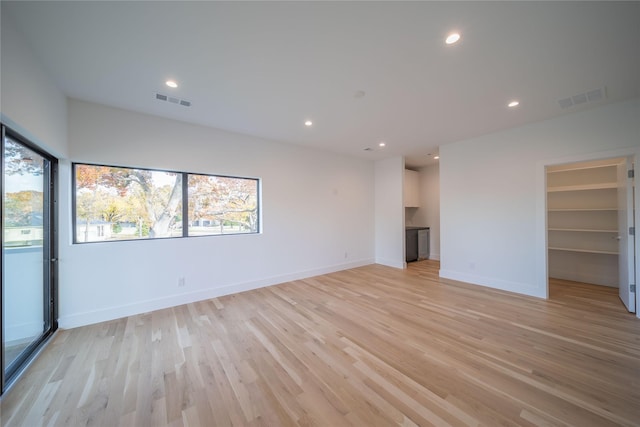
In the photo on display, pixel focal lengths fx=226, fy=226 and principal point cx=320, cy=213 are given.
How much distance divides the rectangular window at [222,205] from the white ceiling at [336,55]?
3.60 ft

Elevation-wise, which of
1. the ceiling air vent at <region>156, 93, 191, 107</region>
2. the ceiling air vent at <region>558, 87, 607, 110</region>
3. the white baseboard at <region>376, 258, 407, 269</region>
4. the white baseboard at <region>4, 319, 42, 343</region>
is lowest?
the white baseboard at <region>376, 258, 407, 269</region>

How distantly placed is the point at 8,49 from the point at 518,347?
197 inches

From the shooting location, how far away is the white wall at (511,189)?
10.2 ft

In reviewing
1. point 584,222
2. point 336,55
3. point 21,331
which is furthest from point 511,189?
point 21,331

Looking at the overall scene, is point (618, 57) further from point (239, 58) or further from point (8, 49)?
point (8, 49)

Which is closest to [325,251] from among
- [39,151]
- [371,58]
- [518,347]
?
[518,347]

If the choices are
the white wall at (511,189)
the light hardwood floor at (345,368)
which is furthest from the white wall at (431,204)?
the light hardwood floor at (345,368)

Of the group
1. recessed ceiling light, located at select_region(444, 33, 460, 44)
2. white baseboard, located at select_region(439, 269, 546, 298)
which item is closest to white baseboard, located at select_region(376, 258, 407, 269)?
white baseboard, located at select_region(439, 269, 546, 298)

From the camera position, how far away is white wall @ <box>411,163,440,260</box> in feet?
21.6

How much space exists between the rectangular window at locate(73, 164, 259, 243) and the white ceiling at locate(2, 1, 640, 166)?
3.17ft

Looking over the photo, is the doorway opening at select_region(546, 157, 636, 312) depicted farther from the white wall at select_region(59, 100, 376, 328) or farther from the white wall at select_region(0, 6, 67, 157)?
the white wall at select_region(0, 6, 67, 157)

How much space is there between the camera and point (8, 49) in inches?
65.3

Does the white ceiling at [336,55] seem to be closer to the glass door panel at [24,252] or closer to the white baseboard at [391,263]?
the glass door panel at [24,252]

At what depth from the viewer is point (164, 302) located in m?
3.29
